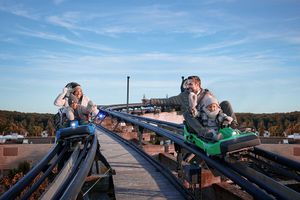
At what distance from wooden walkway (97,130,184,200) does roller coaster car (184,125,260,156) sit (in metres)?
0.97

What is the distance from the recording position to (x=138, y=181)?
276 inches

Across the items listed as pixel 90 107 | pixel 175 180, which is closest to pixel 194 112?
pixel 175 180

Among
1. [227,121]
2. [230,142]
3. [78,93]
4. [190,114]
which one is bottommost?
[230,142]

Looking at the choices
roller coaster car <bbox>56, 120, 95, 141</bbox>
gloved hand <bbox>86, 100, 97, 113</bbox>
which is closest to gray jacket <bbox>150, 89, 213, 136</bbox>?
roller coaster car <bbox>56, 120, 95, 141</bbox>

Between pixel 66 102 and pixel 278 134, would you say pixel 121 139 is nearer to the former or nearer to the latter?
pixel 66 102

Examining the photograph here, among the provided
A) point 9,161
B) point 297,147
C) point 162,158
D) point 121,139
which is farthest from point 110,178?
point 297,147

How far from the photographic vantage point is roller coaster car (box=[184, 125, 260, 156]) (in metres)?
5.26

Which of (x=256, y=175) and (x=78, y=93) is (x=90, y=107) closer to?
(x=78, y=93)

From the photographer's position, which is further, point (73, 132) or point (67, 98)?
point (67, 98)

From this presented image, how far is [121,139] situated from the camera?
14.8 metres

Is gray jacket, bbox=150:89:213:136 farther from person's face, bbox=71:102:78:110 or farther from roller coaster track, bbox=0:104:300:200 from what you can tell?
person's face, bbox=71:102:78:110

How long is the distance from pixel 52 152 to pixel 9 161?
1809cm

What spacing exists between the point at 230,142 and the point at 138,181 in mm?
2374

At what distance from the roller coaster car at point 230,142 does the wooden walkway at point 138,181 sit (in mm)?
975
